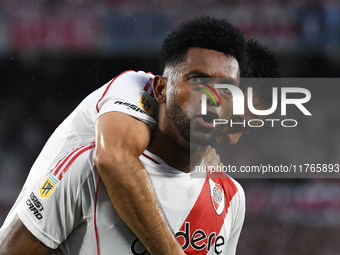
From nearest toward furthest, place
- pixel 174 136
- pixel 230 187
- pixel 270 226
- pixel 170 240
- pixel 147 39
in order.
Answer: pixel 170 240, pixel 174 136, pixel 230 187, pixel 270 226, pixel 147 39

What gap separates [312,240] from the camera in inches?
242

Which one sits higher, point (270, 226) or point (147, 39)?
point (147, 39)

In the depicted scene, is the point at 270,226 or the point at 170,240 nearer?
the point at 170,240

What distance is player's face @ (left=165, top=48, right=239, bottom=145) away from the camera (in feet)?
4.61

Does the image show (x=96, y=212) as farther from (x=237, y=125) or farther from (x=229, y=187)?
(x=237, y=125)

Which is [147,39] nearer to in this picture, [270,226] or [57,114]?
[57,114]

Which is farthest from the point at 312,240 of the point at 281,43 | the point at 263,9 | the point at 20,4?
the point at 20,4

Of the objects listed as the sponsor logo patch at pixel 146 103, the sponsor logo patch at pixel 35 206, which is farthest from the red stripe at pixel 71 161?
the sponsor logo patch at pixel 146 103

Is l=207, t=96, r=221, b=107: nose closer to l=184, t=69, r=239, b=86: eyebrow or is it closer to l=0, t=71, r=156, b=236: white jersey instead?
l=184, t=69, r=239, b=86: eyebrow

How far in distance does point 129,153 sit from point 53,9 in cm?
595

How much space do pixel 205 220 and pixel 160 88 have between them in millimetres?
542

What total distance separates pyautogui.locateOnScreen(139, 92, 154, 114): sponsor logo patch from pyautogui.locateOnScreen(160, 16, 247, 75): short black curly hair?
0.47ft

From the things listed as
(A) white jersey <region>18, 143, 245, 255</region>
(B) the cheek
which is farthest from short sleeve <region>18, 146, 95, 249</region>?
(B) the cheek

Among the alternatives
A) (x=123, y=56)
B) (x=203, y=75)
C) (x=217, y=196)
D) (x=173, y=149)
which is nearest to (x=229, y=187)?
(x=217, y=196)
